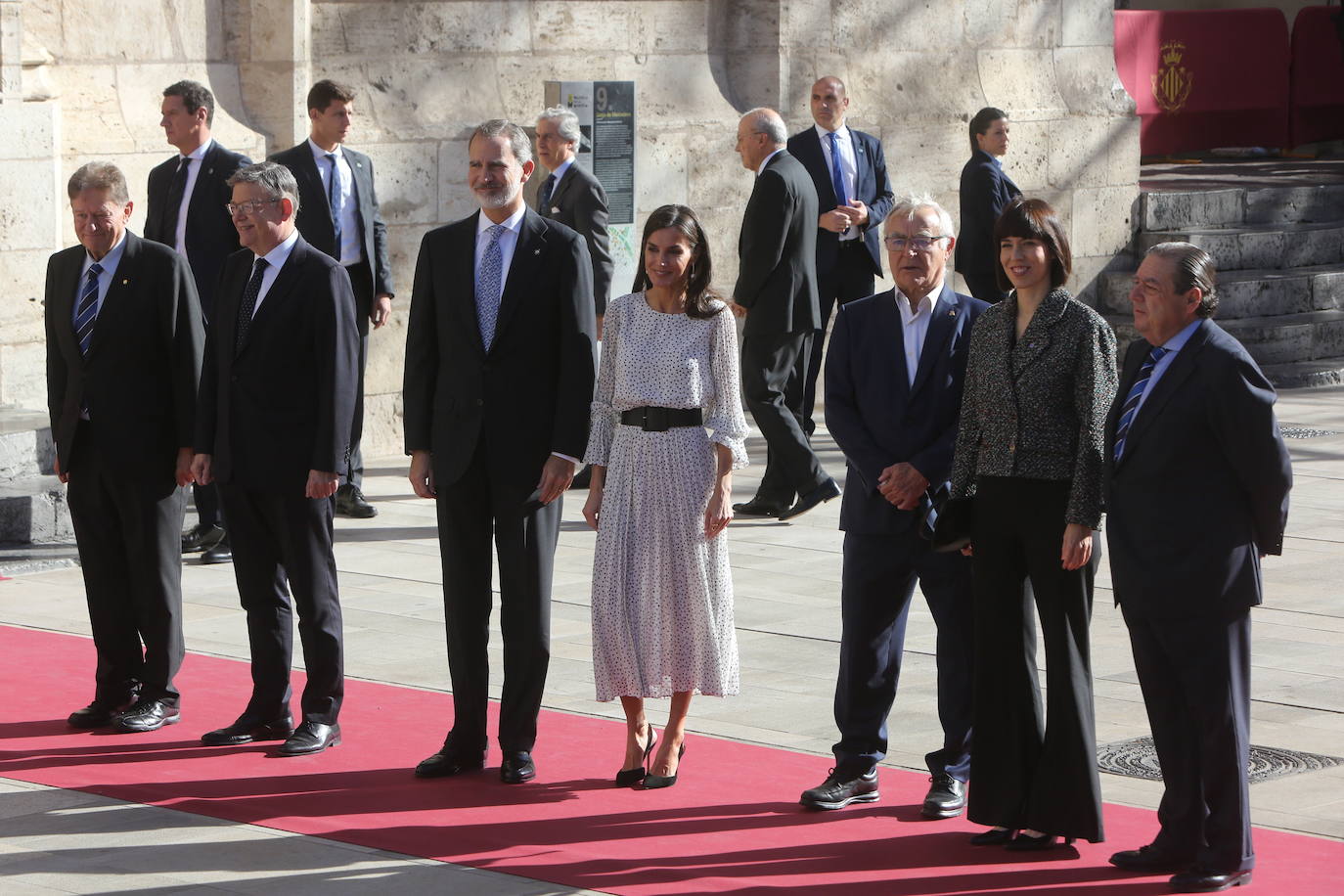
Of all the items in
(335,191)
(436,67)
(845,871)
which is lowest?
(845,871)

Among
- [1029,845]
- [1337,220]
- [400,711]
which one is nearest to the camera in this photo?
[1029,845]

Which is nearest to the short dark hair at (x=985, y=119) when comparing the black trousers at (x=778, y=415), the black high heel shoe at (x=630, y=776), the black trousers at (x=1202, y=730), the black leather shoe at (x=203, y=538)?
the black trousers at (x=778, y=415)

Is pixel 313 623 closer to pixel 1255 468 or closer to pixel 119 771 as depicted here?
pixel 119 771

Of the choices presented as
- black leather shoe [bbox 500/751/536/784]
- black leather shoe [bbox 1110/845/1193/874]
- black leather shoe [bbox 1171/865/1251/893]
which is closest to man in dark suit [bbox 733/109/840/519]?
black leather shoe [bbox 500/751/536/784]

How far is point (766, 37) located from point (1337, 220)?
20.3 ft

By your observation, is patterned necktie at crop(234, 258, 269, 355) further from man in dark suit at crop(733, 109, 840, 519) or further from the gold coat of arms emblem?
the gold coat of arms emblem

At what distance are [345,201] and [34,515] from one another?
2216mm

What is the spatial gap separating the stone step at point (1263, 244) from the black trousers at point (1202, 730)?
1195 centimetres

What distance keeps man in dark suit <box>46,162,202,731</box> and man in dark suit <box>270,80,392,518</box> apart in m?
3.21

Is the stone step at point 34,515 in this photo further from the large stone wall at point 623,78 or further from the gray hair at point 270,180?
the gray hair at point 270,180

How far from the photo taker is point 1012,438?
Result: 5887 mm

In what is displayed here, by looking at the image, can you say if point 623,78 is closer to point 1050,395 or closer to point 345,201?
point 345,201

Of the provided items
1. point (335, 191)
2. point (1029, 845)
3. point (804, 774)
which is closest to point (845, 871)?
point (1029, 845)

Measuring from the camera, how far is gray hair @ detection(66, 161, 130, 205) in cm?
737
